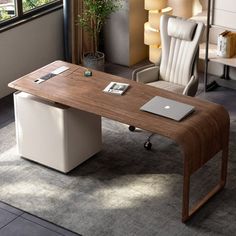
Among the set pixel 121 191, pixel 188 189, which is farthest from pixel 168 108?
pixel 121 191

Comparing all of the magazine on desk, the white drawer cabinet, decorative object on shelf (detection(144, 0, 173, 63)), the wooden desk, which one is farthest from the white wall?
the magazine on desk

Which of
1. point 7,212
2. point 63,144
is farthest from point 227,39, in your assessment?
point 7,212

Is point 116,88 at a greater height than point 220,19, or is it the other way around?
point 220,19

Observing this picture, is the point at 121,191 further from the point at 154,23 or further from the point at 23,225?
the point at 154,23

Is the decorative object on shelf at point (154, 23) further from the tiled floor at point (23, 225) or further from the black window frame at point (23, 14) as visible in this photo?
the tiled floor at point (23, 225)

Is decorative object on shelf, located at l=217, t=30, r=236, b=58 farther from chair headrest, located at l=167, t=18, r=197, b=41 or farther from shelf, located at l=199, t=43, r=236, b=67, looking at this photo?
chair headrest, located at l=167, t=18, r=197, b=41

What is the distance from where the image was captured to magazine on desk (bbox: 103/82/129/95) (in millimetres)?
5770

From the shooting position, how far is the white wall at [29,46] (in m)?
7.45

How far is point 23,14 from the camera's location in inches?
299

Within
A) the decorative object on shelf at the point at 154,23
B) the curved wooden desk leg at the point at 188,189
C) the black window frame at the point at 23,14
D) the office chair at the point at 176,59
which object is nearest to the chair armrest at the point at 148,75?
the office chair at the point at 176,59

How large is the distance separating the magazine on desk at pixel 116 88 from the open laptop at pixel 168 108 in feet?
1.06

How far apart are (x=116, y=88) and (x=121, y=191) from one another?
36.0 inches

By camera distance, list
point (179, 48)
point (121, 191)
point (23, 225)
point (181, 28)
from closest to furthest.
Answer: point (23, 225) < point (121, 191) < point (181, 28) < point (179, 48)

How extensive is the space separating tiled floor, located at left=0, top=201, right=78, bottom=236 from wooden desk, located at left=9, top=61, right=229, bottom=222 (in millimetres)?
988
